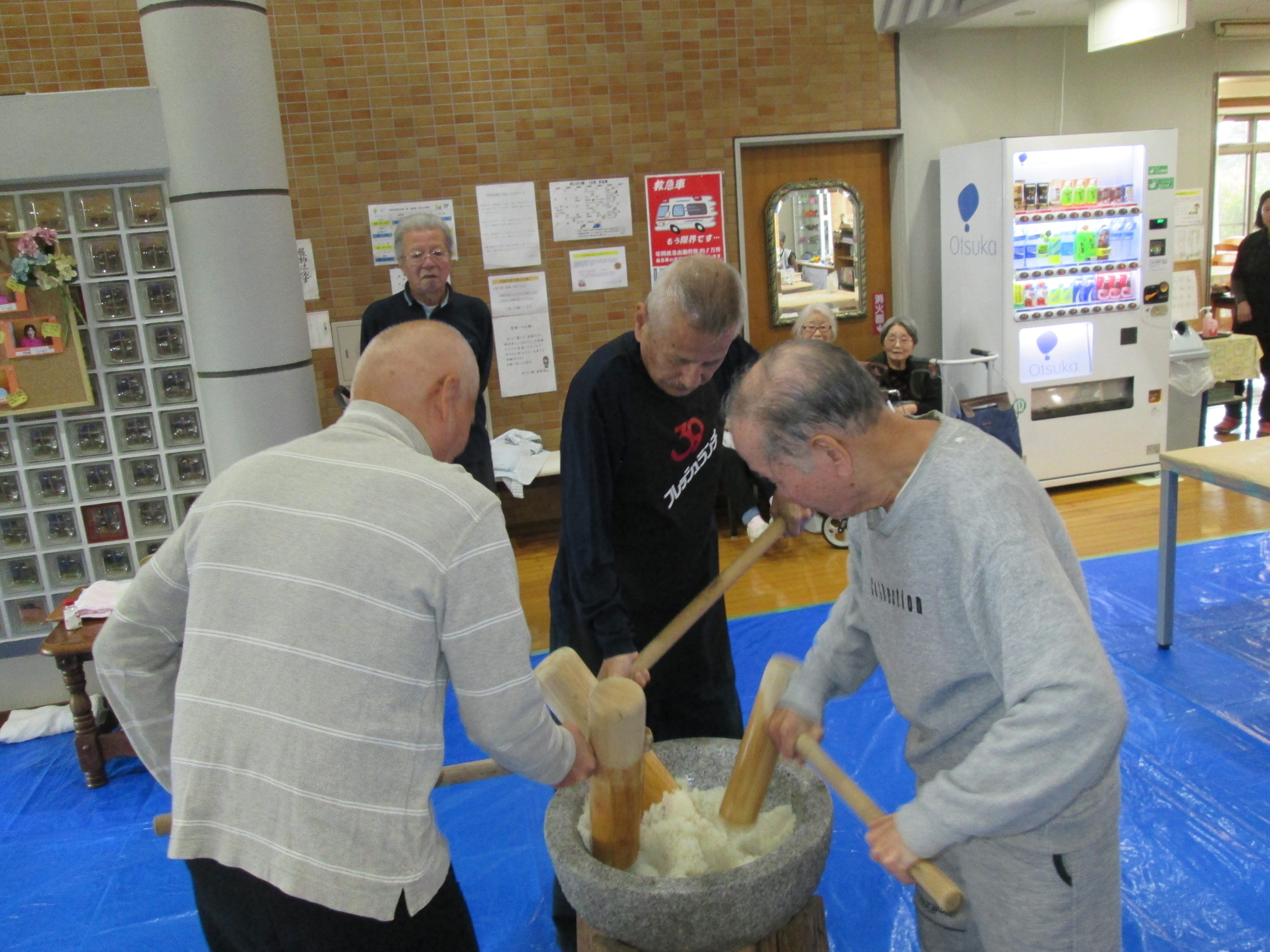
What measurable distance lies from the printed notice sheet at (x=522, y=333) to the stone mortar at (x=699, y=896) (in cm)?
413

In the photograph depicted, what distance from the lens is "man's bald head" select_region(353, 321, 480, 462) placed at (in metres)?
1.37

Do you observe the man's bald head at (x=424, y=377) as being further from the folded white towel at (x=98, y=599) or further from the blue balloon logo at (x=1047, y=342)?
the blue balloon logo at (x=1047, y=342)

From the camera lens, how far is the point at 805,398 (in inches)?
48.9

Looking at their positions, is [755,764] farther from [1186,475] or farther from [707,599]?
[1186,475]

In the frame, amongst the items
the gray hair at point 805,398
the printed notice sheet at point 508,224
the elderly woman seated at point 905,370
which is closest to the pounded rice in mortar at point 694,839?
the gray hair at point 805,398

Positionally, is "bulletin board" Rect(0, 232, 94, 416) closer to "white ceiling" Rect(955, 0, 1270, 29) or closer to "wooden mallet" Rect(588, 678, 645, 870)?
"wooden mallet" Rect(588, 678, 645, 870)

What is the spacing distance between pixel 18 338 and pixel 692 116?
3529 millimetres

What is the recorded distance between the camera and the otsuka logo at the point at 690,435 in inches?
83.7

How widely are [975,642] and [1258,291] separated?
6.12 m

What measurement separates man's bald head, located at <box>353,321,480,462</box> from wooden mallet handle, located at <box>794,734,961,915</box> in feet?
2.34

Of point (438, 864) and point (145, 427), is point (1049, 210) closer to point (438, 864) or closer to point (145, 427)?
point (145, 427)

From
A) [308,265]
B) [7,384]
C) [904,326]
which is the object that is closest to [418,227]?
[308,265]

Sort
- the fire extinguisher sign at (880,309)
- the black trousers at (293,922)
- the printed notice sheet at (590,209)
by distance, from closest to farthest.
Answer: the black trousers at (293,922) → the printed notice sheet at (590,209) → the fire extinguisher sign at (880,309)

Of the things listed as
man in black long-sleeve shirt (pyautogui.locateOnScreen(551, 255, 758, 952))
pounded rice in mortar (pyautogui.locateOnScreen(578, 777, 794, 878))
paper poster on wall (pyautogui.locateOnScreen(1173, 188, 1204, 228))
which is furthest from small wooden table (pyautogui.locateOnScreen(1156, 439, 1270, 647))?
paper poster on wall (pyautogui.locateOnScreen(1173, 188, 1204, 228))
